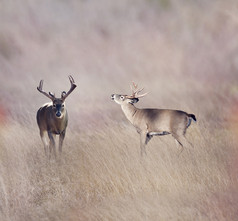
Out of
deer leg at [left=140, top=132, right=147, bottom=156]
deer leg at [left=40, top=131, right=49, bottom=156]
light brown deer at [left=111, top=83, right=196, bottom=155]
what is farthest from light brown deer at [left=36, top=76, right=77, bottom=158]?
deer leg at [left=140, top=132, right=147, bottom=156]

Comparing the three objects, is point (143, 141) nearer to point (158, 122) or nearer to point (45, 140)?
point (158, 122)

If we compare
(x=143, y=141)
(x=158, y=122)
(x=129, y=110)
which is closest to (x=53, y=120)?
(x=129, y=110)

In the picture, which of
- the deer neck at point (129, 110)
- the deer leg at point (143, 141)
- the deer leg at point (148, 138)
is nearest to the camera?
the deer leg at point (143, 141)

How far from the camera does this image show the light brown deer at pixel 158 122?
4391 mm

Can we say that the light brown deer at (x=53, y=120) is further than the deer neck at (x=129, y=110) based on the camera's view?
No

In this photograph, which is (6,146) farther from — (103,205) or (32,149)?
(103,205)

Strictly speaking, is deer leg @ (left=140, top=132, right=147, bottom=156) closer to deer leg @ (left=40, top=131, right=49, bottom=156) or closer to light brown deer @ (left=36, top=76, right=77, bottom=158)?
light brown deer @ (left=36, top=76, right=77, bottom=158)

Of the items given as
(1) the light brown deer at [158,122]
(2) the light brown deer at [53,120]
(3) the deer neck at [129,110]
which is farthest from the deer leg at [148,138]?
(2) the light brown deer at [53,120]

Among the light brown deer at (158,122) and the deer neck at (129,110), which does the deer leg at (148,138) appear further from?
the deer neck at (129,110)

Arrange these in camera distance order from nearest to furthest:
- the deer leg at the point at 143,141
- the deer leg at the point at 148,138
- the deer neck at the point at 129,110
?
1. the deer leg at the point at 143,141
2. the deer leg at the point at 148,138
3. the deer neck at the point at 129,110

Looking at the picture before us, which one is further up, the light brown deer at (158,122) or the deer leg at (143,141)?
the light brown deer at (158,122)

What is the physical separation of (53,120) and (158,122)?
3.04 ft

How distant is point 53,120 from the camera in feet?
14.9

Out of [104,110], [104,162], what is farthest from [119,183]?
[104,110]
